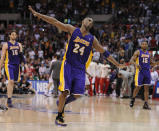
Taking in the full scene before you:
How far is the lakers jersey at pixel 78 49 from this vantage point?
619 cm

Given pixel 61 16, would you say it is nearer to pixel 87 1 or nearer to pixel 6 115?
pixel 87 1

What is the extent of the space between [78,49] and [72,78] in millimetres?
530

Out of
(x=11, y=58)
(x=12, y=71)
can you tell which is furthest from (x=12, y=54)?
(x=12, y=71)

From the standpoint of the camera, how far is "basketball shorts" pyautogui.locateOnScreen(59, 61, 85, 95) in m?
6.18

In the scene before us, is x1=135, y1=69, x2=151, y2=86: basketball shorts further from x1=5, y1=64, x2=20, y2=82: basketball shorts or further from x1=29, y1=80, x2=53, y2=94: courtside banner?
x1=29, y1=80, x2=53, y2=94: courtside banner

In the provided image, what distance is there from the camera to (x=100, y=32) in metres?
21.6

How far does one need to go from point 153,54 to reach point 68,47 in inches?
453

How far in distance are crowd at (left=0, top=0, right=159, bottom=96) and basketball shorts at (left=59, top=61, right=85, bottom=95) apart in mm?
8879

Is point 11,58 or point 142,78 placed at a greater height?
point 11,58

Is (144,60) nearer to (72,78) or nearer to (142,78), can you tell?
→ (142,78)

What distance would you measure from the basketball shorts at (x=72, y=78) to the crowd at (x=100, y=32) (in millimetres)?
8879

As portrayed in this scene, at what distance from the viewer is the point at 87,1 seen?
84.1 ft

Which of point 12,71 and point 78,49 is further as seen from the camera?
point 12,71

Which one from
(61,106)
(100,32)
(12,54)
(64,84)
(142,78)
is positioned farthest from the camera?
(100,32)
